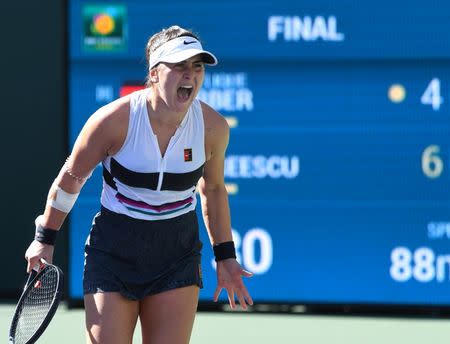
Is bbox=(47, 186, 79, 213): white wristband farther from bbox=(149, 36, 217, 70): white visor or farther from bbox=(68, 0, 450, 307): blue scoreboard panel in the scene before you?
bbox=(68, 0, 450, 307): blue scoreboard panel

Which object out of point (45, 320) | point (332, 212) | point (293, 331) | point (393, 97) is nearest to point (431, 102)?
point (393, 97)

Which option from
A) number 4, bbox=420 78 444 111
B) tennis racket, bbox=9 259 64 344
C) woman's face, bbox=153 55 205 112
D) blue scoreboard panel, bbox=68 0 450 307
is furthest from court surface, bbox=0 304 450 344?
woman's face, bbox=153 55 205 112

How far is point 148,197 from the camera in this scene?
167 inches

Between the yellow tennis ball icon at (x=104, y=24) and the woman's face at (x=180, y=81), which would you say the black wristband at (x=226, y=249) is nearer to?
the woman's face at (x=180, y=81)

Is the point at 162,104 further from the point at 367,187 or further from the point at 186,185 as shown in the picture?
the point at 367,187

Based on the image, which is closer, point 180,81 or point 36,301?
point 180,81

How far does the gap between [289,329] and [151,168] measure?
320cm

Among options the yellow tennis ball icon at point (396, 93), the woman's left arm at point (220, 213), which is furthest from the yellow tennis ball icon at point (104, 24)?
the woman's left arm at point (220, 213)

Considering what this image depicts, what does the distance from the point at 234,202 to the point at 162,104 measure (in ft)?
10.5

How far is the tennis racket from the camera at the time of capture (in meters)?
4.12

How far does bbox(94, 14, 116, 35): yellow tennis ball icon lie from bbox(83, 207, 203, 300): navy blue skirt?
3.29 meters

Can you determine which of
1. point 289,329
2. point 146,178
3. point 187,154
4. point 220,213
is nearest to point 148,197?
point 146,178

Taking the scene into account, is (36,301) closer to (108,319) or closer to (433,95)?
(108,319)

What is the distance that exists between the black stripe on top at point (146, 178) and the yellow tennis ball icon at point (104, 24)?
3281mm
